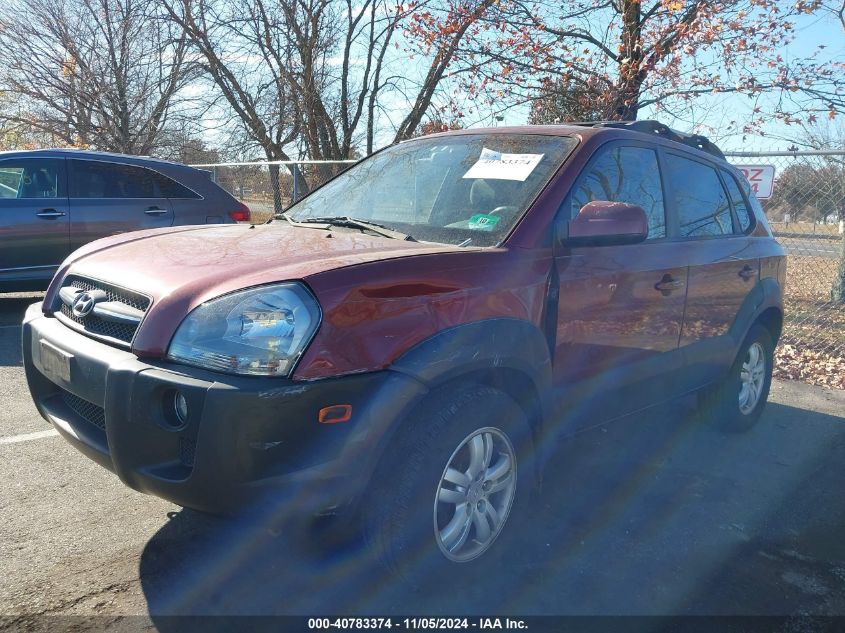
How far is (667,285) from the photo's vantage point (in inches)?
153

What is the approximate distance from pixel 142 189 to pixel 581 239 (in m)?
6.12

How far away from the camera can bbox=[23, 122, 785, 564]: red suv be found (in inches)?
93.7

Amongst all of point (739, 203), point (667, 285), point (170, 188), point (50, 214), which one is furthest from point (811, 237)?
point (50, 214)

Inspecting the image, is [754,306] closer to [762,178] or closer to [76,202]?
[762,178]

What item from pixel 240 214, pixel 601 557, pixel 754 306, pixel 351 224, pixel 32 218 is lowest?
pixel 601 557

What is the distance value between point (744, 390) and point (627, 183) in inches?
82.6

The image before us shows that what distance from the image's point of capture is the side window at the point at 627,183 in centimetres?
351

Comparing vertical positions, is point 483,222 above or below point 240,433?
above

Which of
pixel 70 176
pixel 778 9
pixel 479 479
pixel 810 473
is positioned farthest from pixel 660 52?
pixel 479 479

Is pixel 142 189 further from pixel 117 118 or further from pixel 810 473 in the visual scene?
pixel 117 118

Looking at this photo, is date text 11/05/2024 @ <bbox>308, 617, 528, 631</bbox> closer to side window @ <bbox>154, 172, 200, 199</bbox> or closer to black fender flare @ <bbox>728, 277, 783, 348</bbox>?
black fender flare @ <bbox>728, 277, 783, 348</bbox>

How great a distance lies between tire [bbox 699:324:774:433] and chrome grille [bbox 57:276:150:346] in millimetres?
3719

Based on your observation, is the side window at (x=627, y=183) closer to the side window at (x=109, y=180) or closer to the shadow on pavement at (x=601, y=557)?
the shadow on pavement at (x=601, y=557)

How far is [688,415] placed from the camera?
546 cm
